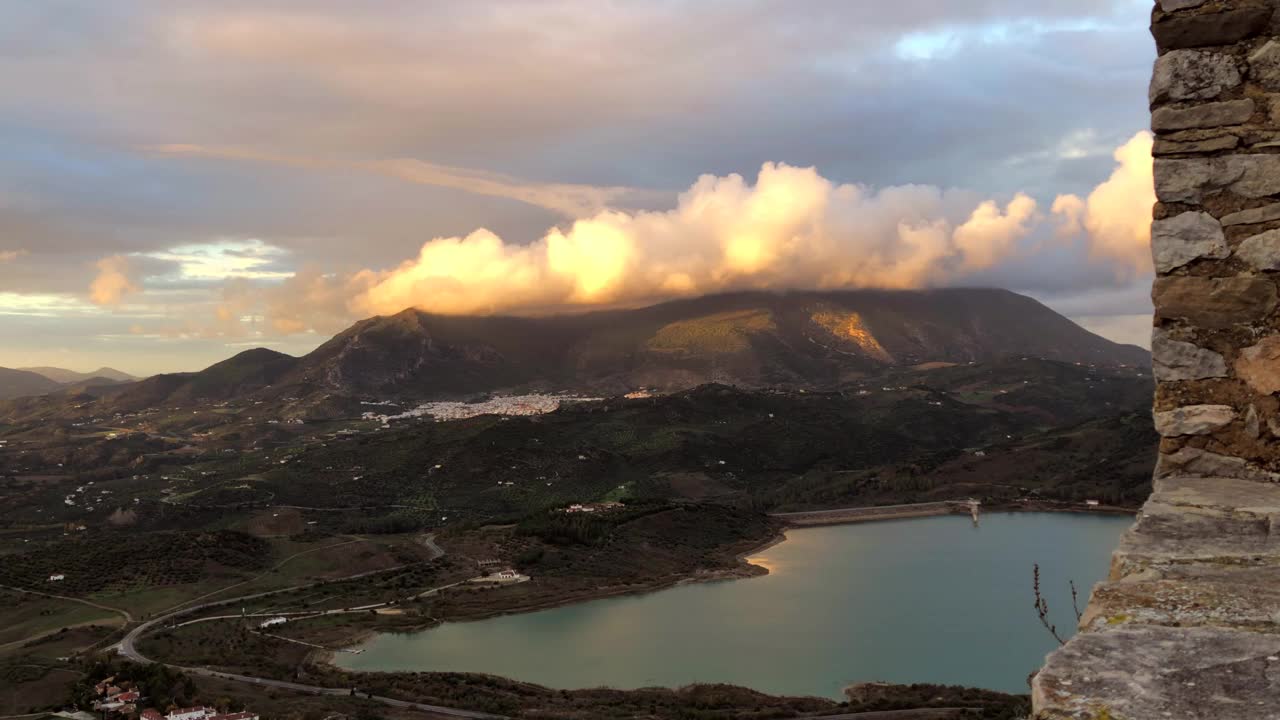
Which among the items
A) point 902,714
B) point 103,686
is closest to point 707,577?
point 902,714

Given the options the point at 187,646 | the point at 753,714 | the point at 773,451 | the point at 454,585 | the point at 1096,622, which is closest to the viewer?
the point at 1096,622

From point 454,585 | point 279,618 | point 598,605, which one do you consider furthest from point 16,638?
point 598,605

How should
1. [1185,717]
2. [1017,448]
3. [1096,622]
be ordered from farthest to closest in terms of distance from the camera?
[1017,448], [1096,622], [1185,717]

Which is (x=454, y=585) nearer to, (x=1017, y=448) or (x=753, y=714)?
(x=753, y=714)

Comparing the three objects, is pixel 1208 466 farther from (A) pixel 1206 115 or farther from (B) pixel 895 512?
(B) pixel 895 512

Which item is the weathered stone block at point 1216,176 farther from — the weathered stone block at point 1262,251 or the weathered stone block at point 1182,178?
the weathered stone block at point 1262,251
